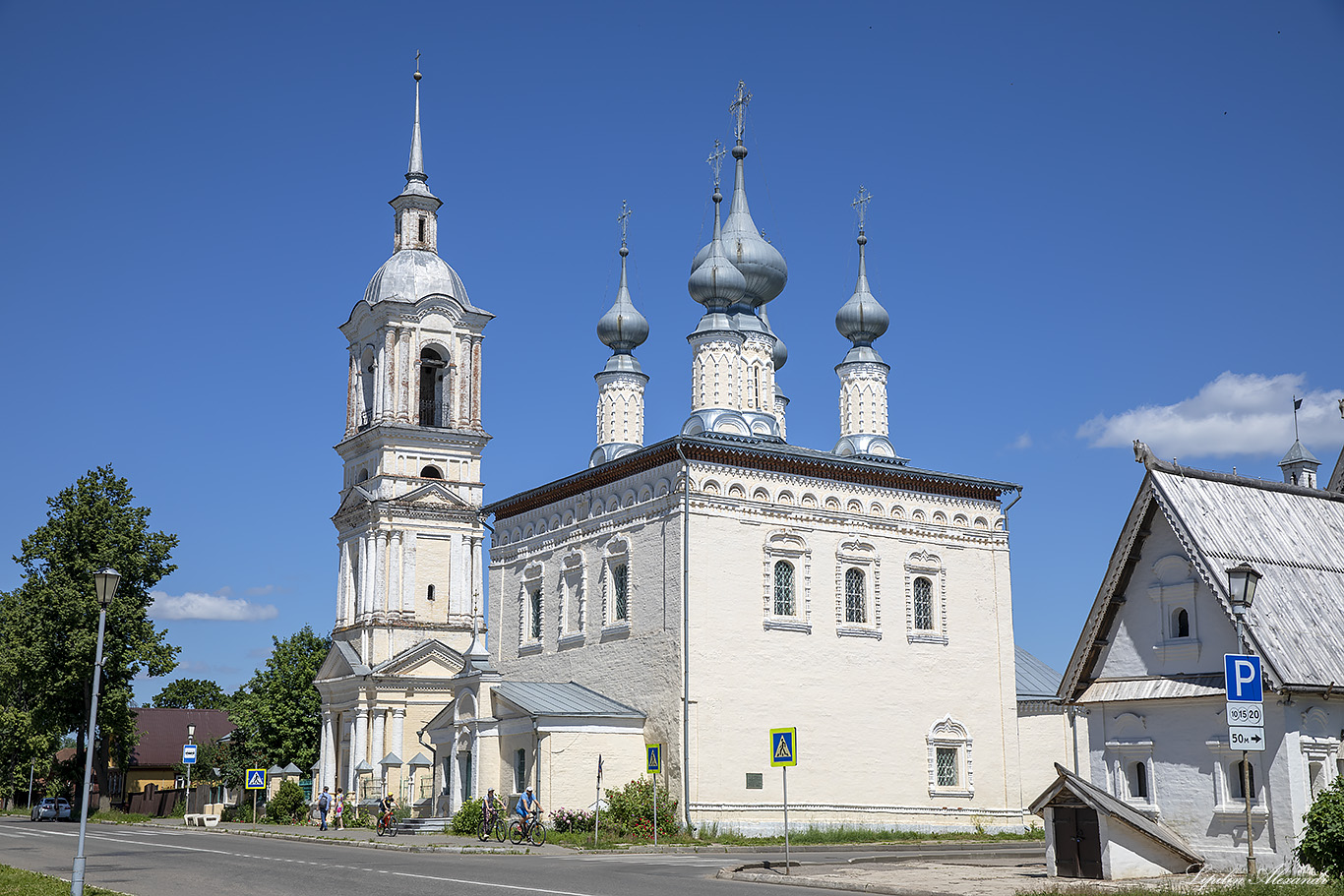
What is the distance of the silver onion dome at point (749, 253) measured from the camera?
4234 cm

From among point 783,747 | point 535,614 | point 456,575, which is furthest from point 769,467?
point 456,575

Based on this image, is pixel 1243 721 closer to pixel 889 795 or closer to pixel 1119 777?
pixel 1119 777

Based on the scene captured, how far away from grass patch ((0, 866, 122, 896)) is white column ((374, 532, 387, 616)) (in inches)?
1101

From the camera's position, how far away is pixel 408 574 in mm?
49781

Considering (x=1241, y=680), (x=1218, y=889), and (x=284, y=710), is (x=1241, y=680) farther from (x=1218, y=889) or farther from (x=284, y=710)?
(x=284, y=710)

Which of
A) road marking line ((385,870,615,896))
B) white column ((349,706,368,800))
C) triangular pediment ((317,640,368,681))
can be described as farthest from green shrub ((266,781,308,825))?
road marking line ((385,870,615,896))

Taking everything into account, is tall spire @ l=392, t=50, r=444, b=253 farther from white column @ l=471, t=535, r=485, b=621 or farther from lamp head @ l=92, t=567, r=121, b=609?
lamp head @ l=92, t=567, r=121, b=609

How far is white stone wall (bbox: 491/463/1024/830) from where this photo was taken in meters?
34.9

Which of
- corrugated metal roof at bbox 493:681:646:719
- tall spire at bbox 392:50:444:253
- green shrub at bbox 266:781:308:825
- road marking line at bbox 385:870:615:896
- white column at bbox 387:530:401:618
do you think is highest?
tall spire at bbox 392:50:444:253

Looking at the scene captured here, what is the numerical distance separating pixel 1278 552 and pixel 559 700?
18.2m


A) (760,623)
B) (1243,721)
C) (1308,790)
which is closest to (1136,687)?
(1308,790)

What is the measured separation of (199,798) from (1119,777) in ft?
131

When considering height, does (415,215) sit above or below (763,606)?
above

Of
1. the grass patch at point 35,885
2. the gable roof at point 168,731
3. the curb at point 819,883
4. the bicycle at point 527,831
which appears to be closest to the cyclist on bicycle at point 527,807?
the bicycle at point 527,831
